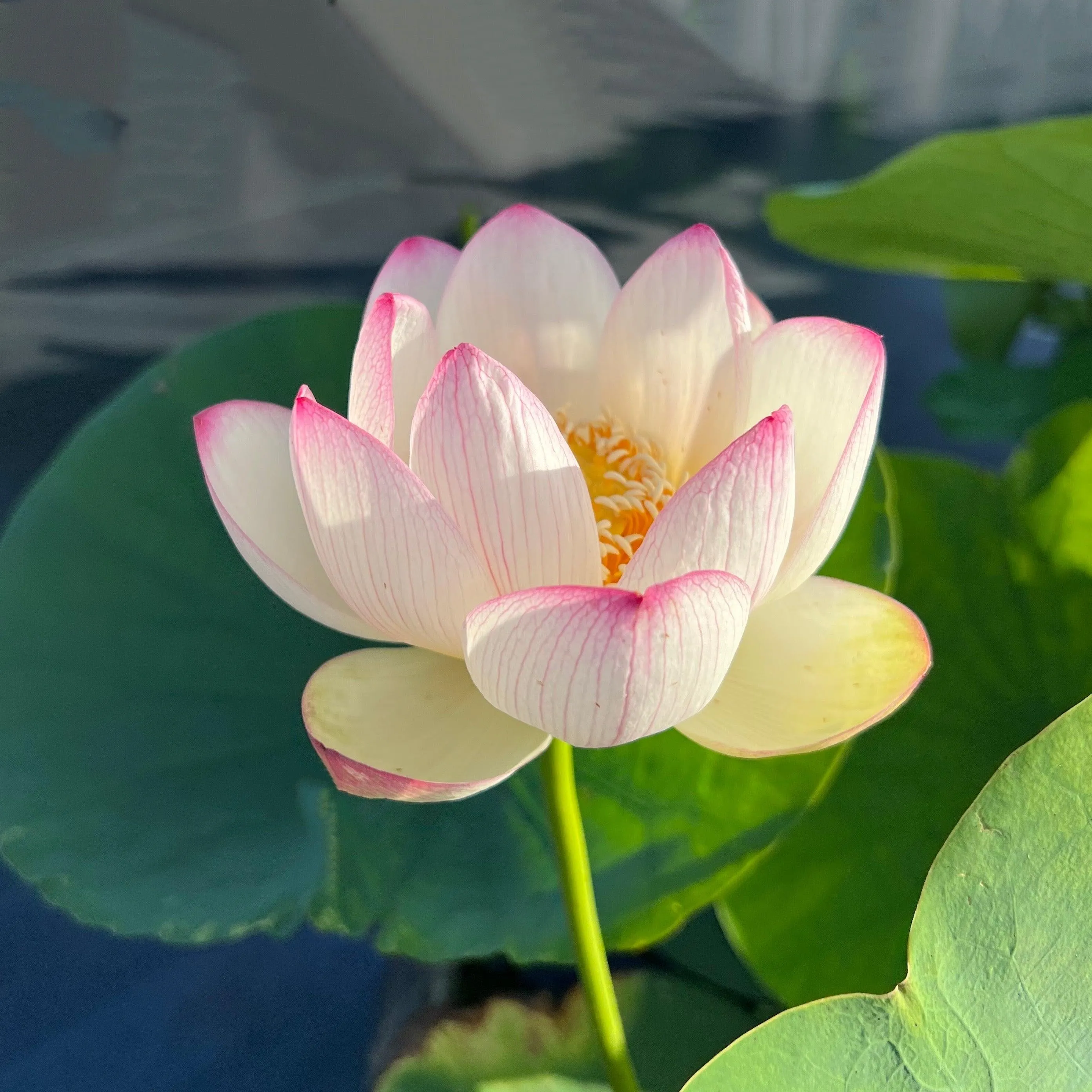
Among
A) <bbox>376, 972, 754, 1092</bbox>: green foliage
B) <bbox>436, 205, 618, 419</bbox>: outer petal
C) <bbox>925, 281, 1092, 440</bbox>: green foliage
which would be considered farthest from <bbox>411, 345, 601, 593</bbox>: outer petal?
<bbox>925, 281, 1092, 440</bbox>: green foliage

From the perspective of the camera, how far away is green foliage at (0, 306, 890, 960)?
0.47 metres

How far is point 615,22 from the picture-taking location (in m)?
0.76

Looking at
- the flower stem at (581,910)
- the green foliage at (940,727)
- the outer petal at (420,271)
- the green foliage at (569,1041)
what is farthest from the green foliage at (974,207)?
the green foliage at (569,1041)

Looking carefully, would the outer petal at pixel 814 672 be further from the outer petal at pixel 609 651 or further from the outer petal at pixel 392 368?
the outer petal at pixel 392 368

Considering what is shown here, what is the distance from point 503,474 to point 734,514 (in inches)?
3.1

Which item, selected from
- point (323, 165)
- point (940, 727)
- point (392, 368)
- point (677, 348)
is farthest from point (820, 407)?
point (323, 165)

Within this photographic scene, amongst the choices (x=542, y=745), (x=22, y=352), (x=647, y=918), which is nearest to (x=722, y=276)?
(x=542, y=745)

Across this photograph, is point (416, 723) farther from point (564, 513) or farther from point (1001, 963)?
point (1001, 963)

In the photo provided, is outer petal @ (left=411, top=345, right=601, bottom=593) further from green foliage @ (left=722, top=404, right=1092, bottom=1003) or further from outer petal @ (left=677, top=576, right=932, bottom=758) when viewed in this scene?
green foliage @ (left=722, top=404, right=1092, bottom=1003)

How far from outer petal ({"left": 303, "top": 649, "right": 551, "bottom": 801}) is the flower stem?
2 cm

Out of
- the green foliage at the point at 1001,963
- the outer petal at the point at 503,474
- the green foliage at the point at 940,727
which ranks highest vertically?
the outer petal at the point at 503,474

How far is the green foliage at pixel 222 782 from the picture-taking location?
47 centimetres

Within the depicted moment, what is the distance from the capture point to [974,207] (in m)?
0.50

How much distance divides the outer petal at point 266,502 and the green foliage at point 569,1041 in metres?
0.27
